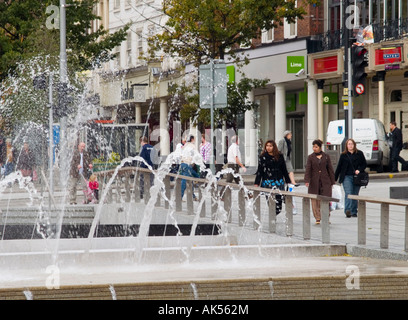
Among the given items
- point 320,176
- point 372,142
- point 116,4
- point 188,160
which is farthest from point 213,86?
point 116,4

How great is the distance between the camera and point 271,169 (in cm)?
1831

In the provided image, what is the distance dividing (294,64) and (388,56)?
7046 mm

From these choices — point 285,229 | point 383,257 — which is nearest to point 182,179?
point 285,229

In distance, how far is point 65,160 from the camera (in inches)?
1286

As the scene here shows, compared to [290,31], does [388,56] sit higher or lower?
lower

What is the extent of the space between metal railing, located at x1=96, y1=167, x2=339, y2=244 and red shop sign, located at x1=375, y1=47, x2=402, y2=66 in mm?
16588

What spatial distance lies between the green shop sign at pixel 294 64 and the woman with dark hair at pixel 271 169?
25931 mm

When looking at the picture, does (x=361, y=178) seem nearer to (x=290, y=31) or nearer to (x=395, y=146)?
(x=395, y=146)

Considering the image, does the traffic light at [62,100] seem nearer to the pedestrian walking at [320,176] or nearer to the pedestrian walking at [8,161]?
the pedestrian walking at [8,161]

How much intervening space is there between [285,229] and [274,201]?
49 centimetres

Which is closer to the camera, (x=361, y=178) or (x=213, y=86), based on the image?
(x=361, y=178)

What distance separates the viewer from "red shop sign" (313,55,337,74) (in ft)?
136
